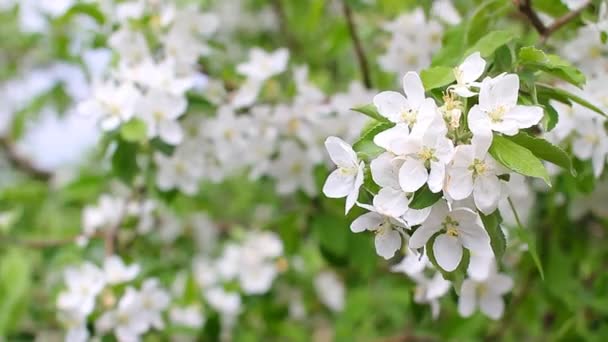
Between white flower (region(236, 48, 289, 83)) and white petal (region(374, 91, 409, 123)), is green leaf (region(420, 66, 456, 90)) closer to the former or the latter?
white petal (region(374, 91, 409, 123))

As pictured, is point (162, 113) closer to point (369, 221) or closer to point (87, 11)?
point (87, 11)

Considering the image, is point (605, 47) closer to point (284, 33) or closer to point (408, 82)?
point (408, 82)

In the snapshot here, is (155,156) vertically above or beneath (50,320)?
above

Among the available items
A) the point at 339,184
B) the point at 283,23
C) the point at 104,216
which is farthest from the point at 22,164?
the point at 339,184

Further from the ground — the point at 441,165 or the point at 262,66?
the point at 441,165

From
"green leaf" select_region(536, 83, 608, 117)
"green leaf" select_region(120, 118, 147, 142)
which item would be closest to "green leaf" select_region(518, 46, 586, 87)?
"green leaf" select_region(536, 83, 608, 117)

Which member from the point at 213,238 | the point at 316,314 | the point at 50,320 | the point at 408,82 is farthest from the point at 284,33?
the point at 408,82

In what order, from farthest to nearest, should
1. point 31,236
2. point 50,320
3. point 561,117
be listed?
point 31,236 < point 50,320 < point 561,117
